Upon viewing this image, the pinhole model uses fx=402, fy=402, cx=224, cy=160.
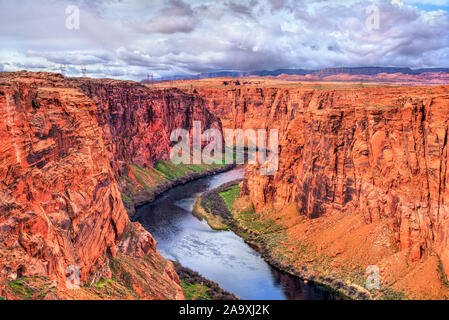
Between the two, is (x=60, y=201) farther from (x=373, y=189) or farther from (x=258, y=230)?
(x=258, y=230)

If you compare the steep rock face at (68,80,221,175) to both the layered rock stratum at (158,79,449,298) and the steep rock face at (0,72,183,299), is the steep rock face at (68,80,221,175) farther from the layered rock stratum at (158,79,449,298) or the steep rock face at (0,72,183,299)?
the steep rock face at (0,72,183,299)

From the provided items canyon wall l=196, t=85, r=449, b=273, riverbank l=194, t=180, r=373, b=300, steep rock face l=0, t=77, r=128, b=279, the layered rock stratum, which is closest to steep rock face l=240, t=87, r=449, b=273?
canyon wall l=196, t=85, r=449, b=273

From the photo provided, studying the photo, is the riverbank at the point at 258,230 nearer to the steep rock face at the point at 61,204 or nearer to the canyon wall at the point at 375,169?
the canyon wall at the point at 375,169

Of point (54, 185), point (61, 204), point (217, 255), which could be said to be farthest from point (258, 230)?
point (54, 185)

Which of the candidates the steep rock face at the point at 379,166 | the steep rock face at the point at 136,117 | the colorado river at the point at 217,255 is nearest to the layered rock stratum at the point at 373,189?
the steep rock face at the point at 379,166

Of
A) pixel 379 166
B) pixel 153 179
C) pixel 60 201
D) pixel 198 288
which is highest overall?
pixel 60 201

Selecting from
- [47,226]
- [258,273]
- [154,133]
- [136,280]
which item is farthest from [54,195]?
[154,133]
